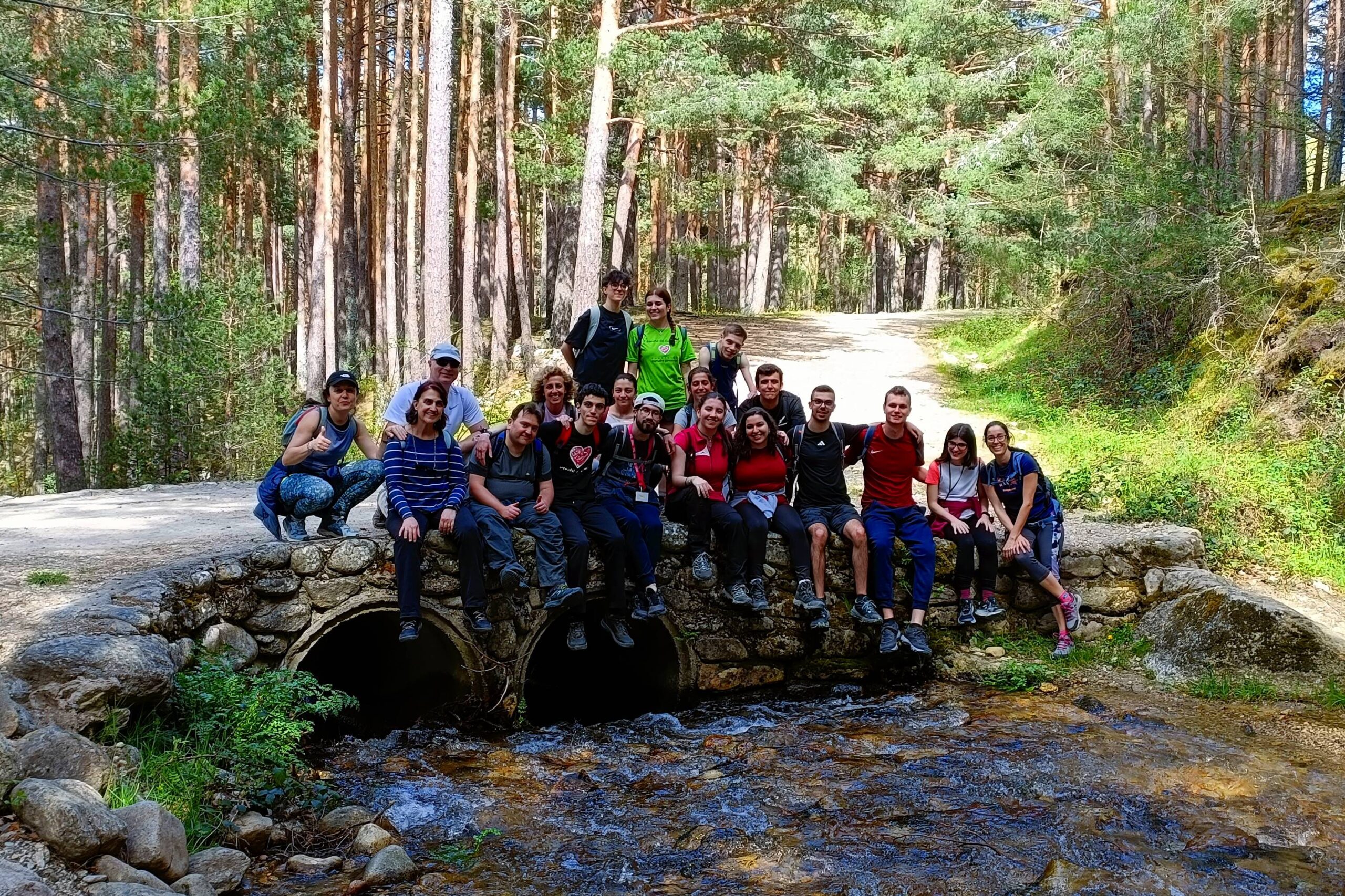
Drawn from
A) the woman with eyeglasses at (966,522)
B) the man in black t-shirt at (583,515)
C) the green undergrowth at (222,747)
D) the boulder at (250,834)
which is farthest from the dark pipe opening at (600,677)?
the boulder at (250,834)

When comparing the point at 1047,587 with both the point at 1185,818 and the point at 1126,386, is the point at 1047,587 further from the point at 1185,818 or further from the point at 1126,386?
the point at 1126,386

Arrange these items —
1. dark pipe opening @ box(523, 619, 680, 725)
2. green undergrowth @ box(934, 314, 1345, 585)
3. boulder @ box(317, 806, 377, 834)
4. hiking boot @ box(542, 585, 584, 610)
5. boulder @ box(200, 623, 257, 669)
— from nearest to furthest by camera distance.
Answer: boulder @ box(317, 806, 377, 834), boulder @ box(200, 623, 257, 669), hiking boot @ box(542, 585, 584, 610), dark pipe opening @ box(523, 619, 680, 725), green undergrowth @ box(934, 314, 1345, 585)

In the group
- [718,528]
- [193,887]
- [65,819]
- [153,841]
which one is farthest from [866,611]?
[65,819]

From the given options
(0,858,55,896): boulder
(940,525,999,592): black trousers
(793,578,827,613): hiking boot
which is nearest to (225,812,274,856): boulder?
(0,858,55,896): boulder

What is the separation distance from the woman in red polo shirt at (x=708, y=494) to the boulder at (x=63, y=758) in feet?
13.4

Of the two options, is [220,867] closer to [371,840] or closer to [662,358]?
[371,840]

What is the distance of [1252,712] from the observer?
6828 millimetres

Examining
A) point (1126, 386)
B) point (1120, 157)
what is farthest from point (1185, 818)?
point (1120, 157)

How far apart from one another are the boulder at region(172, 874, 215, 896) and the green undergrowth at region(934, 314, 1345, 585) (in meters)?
8.05

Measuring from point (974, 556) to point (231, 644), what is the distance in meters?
5.65

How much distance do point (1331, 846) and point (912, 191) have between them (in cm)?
2488

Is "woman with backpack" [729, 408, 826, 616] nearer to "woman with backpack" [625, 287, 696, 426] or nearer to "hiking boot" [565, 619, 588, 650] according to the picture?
"woman with backpack" [625, 287, 696, 426]

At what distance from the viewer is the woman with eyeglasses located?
7.87 m

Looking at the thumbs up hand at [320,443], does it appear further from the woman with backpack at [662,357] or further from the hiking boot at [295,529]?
the woman with backpack at [662,357]
